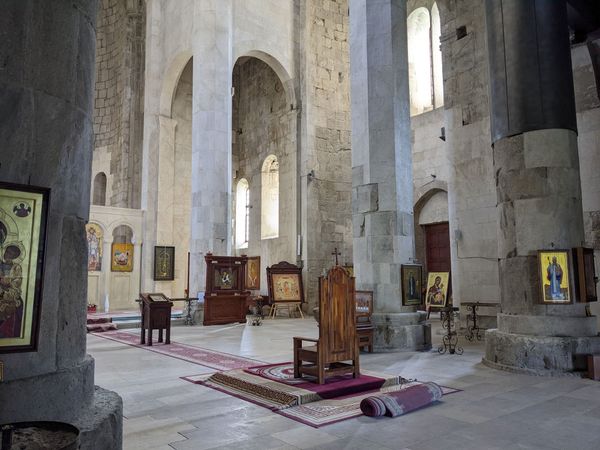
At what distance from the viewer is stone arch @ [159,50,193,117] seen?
18.0m

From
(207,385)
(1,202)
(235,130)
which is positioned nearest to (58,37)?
(1,202)

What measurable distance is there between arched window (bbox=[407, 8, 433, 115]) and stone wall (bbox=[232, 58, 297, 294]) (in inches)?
172

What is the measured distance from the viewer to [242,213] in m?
21.7

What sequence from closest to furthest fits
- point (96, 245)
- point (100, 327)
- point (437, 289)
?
point (100, 327), point (437, 289), point (96, 245)

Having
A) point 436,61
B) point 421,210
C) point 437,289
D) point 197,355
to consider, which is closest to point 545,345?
point 197,355

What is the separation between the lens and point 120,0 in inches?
861

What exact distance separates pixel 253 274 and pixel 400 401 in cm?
1449

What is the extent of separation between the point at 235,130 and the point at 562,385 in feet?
59.1

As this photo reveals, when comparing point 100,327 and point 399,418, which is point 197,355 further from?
point 100,327

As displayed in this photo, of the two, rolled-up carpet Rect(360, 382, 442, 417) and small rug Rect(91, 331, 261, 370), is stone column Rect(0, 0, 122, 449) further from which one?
small rug Rect(91, 331, 261, 370)

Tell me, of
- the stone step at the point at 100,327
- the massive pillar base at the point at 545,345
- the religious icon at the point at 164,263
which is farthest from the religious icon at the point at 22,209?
the religious icon at the point at 164,263

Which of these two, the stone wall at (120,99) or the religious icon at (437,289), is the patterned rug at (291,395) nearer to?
the religious icon at (437,289)

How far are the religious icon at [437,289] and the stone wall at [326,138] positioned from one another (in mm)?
4946

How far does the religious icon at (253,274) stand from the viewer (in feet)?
60.5
